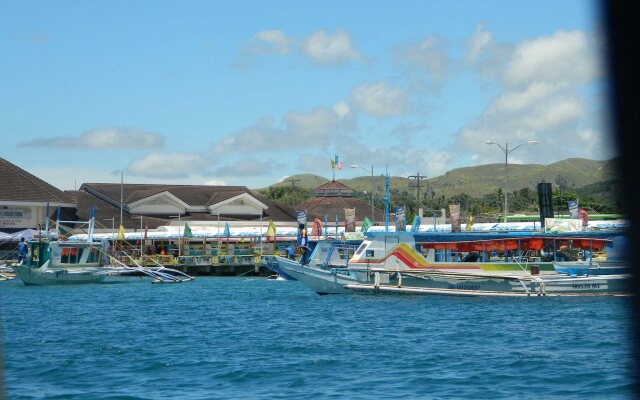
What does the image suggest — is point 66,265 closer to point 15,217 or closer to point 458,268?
point 15,217

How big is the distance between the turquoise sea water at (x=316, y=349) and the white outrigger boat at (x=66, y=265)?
12.2m

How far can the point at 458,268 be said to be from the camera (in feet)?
132

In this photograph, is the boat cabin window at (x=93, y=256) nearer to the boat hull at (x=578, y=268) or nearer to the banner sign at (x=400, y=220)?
the banner sign at (x=400, y=220)

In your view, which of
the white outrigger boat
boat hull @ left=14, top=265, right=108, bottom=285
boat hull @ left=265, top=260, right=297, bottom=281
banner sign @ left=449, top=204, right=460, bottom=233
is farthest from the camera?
the white outrigger boat

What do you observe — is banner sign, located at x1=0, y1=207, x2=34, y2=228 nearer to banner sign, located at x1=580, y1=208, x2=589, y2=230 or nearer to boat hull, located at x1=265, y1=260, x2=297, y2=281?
boat hull, located at x1=265, y1=260, x2=297, y2=281

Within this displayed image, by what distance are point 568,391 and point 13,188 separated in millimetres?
62031

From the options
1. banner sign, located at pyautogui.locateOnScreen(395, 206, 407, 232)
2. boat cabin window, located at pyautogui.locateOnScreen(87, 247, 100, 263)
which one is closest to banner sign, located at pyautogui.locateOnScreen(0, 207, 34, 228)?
boat cabin window, located at pyautogui.locateOnScreen(87, 247, 100, 263)

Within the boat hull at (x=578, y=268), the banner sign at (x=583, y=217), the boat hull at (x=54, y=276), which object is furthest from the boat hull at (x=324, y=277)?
the boat hull at (x=54, y=276)

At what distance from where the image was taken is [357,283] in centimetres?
4072

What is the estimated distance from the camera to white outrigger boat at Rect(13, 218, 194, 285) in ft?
176

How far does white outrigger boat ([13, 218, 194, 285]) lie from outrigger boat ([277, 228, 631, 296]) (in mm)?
15665

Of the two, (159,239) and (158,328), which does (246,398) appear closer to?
(158,328)

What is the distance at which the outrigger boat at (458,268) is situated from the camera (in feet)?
124

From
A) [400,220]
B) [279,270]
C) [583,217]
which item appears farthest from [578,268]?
[279,270]
